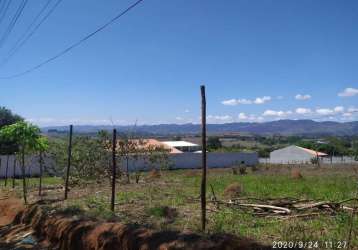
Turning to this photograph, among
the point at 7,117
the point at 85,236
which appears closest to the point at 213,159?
the point at 7,117

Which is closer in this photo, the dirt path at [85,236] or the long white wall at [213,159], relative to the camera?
the dirt path at [85,236]

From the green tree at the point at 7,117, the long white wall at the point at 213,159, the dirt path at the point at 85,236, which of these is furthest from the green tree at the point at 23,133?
the green tree at the point at 7,117

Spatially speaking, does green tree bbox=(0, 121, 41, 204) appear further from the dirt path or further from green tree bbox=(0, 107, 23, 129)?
green tree bbox=(0, 107, 23, 129)

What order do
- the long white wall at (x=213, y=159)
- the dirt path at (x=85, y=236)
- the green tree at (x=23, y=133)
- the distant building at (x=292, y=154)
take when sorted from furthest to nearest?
the distant building at (x=292, y=154)
the long white wall at (x=213, y=159)
the green tree at (x=23, y=133)
the dirt path at (x=85, y=236)

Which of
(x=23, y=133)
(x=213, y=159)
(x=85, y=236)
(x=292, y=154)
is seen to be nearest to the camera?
(x=85, y=236)

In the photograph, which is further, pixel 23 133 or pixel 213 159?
pixel 213 159

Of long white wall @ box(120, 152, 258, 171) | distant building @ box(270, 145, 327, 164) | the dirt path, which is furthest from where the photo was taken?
distant building @ box(270, 145, 327, 164)

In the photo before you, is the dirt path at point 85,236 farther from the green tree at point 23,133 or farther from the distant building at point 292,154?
the distant building at point 292,154

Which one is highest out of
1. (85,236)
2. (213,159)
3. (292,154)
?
(85,236)

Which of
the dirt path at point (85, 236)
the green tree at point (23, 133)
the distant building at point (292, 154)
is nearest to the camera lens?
the dirt path at point (85, 236)

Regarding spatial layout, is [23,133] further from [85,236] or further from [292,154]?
[292,154]

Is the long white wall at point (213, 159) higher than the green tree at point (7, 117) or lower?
lower

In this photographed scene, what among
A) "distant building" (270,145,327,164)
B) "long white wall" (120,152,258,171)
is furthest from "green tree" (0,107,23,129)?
"distant building" (270,145,327,164)

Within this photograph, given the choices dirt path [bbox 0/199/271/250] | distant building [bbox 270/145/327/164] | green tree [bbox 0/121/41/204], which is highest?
green tree [bbox 0/121/41/204]
